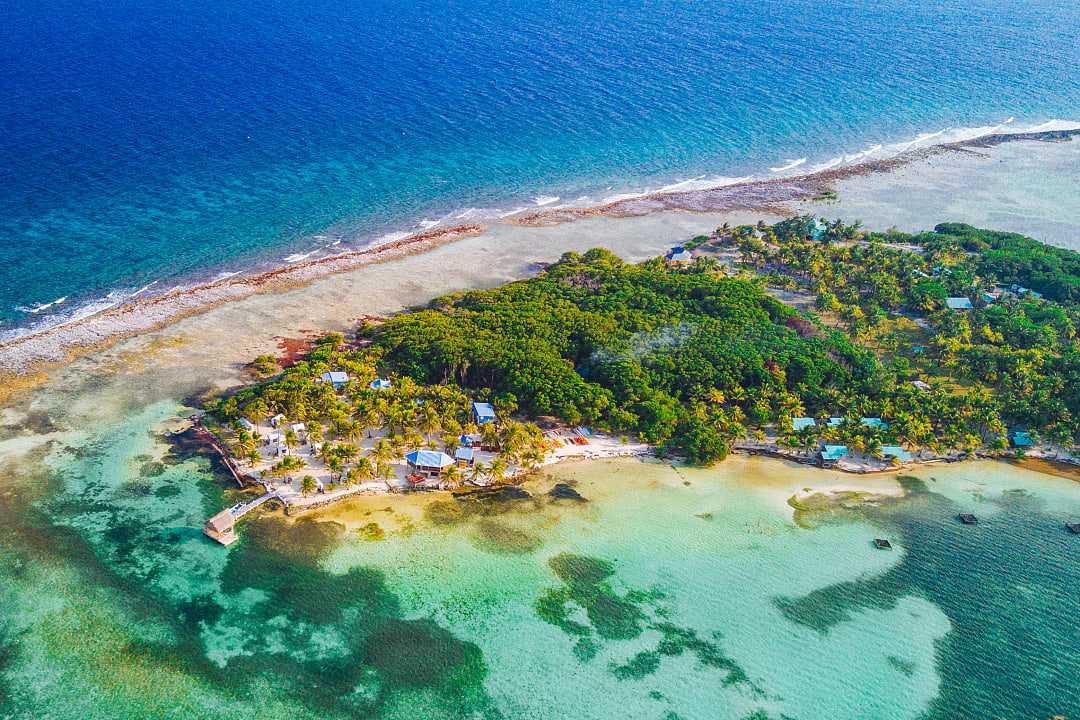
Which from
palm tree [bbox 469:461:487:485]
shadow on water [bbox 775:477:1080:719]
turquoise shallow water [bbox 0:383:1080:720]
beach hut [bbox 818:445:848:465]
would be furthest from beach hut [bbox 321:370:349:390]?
beach hut [bbox 818:445:848:465]

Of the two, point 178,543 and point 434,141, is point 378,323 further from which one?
point 434,141

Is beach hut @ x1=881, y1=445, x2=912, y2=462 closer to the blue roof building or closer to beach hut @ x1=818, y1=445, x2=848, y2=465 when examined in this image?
the blue roof building

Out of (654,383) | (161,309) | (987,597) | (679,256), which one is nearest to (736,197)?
(679,256)

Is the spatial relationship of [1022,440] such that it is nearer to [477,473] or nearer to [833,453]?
[833,453]

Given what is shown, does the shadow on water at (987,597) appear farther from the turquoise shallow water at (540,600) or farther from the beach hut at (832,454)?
the beach hut at (832,454)

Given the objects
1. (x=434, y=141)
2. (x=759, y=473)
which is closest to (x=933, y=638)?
(x=759, y=473)

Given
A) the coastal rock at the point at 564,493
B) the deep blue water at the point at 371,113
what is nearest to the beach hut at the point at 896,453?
the coastal rock at the point at 564,493

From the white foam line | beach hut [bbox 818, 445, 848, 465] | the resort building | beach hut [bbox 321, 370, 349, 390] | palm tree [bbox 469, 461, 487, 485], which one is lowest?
beach hut [bbox 818, 445, 848, 465]
